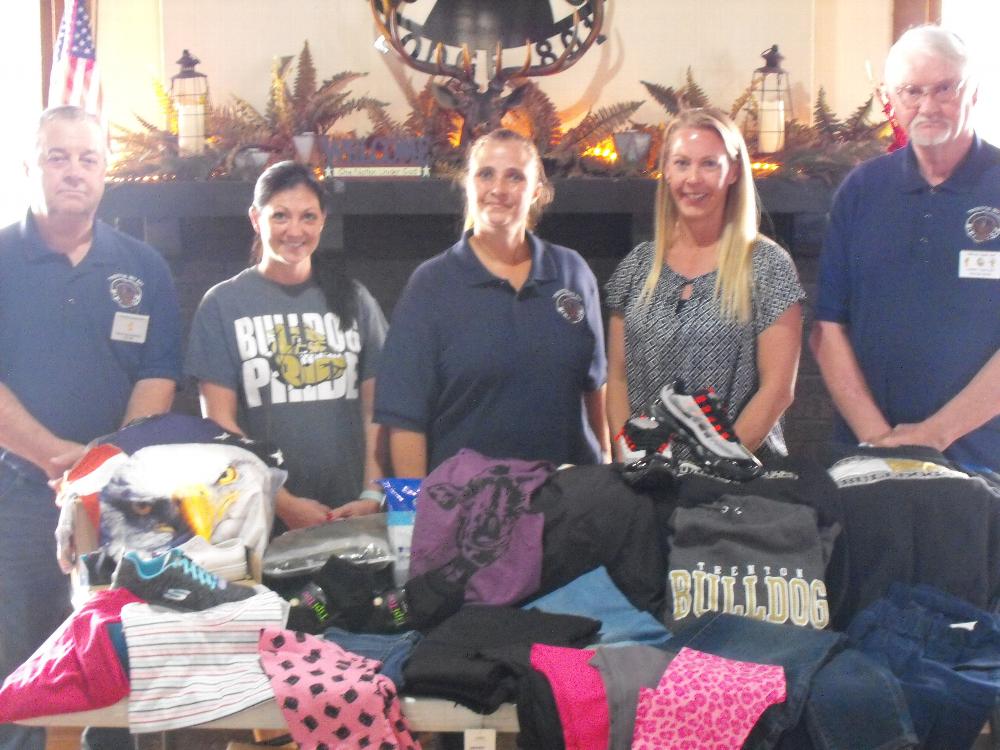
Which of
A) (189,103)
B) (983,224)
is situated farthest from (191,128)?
(983,224)

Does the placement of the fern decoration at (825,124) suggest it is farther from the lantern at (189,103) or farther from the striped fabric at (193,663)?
the striped fabric at (193,663)

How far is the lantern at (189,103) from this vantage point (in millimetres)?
4273

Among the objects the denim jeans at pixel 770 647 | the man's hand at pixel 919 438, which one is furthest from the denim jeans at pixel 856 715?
the man's hand at pixel 919 438

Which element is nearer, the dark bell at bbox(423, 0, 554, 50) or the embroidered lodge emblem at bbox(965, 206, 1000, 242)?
the embroidered lodge emblem at bbox(965, 206, 1000, 242)

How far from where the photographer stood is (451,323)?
2.81 meters

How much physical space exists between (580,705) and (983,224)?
1574 mm

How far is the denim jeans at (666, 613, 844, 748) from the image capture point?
1949mm

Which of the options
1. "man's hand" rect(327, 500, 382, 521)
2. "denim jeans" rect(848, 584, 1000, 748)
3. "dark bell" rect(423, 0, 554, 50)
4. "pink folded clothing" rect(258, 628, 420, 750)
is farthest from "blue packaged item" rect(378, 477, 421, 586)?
"dark bell" rect(423, 0, 554, 50)

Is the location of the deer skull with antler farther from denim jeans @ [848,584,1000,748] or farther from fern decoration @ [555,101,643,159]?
denim jeans @ [848,584,1000,748]

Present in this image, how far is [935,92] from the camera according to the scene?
8.74 feet

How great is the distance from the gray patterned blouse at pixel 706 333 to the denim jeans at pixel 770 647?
0.70 metres

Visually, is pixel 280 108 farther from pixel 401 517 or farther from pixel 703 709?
pixel 703 709

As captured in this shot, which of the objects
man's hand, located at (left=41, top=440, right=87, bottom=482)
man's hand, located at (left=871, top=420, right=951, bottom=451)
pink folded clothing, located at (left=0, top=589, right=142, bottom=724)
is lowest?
pink folded clothing, located at (left=0, top=589, right=142, bottom=724)

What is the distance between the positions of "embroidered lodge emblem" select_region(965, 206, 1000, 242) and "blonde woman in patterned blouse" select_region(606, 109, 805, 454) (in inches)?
16.9
